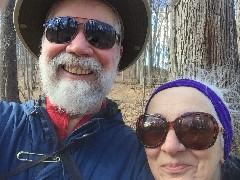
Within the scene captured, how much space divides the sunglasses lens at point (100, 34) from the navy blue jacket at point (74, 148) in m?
0.52

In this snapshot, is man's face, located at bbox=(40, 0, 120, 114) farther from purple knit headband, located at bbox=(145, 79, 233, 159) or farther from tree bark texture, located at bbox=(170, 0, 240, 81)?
tree bark texture, located at bbox=(170, 0, 240, 81)

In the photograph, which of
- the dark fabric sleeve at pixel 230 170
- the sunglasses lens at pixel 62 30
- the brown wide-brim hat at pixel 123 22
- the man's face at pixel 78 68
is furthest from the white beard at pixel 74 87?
the dark fabric sleeve at pixel 230 170

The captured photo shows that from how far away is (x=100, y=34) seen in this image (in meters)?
2.62

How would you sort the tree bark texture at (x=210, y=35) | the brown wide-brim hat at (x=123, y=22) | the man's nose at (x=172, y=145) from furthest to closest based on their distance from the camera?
the tree bark texture at (x=210, y=35)
the brown wide-brim hat at (x=123, y=22)
the man's nose at (x=172, y=145)

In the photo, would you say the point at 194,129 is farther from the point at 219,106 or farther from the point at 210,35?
the point at 210,35

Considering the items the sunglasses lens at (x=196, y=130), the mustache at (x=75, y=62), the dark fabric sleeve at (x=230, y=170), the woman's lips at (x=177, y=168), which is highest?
the mustache at (x=75, y=62)

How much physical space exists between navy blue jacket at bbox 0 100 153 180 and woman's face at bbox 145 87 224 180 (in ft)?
0.85

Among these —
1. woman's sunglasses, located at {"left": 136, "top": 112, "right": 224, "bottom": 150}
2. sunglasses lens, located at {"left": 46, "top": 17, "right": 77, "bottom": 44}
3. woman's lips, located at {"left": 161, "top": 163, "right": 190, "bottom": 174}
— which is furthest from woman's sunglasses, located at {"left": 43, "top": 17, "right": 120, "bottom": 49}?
woman's lips, located at {"left": 161, "top": 163, "right": 190, "bottom": 174}

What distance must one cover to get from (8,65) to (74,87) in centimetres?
718

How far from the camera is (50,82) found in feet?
8.73

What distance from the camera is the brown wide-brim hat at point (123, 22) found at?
284 cm

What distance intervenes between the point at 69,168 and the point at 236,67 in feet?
8.06

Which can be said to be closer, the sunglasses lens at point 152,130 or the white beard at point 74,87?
the sunglasses lens at point 152,130

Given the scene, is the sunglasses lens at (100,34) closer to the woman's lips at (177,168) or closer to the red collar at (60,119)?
the red collar at (60,119)
